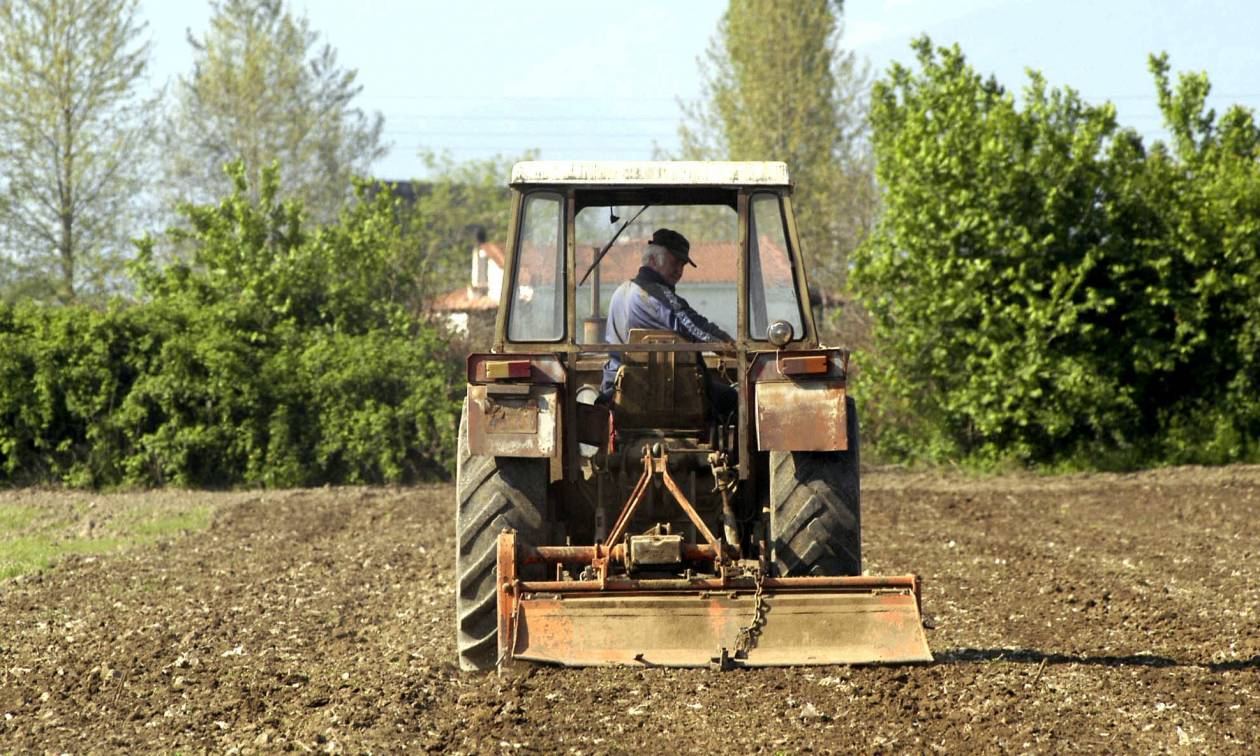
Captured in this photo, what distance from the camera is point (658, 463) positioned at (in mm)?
7031

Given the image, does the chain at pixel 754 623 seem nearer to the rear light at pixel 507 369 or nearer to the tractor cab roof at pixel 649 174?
the rear light at pixel 507 369

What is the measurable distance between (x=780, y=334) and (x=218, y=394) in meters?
12.3

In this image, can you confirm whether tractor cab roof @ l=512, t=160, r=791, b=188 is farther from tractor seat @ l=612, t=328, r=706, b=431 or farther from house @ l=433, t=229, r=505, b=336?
house @ l=433, t=229, r=505, b=336

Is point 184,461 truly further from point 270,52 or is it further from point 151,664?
point 270,52

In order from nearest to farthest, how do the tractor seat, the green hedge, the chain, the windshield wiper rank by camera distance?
1. the chain
2. the tractor seat
3. the windshield wiper
4. the green hedge

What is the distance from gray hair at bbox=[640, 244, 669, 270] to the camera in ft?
24.3

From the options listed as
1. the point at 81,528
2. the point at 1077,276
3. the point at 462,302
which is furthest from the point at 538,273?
the point at 462,302

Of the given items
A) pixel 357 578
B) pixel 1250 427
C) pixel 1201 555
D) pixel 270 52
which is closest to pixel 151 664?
pixel 357 578

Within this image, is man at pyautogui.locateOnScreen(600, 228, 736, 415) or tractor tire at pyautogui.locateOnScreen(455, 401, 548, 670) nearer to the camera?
tractor tire at pyautogui.locateOnScreen(455, 401, 548, 670)

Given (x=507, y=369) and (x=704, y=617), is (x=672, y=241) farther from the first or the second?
(x=704, y=617)

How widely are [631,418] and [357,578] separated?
4.36 metres

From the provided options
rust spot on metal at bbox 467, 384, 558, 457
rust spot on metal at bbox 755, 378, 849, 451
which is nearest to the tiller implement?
rust spot on metal at bbox 467, 384, 558, 457

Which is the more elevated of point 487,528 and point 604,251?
point 604,251

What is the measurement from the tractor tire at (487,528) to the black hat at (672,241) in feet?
3.84
